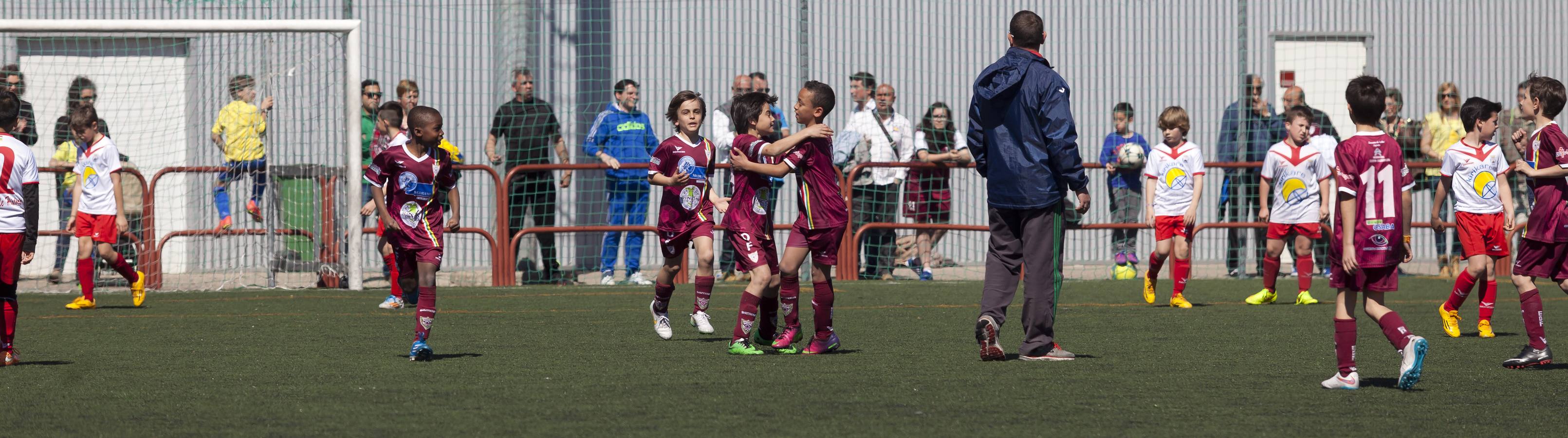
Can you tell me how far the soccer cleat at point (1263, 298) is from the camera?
11461 millimetres

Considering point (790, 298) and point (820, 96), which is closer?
point (820, 96)

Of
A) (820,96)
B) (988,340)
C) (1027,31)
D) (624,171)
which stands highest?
(1027,31)

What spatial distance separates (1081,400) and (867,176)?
906 centimetres

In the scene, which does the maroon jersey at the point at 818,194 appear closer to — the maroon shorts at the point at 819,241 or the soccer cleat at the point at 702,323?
the maroon shorts at the point at 819,241

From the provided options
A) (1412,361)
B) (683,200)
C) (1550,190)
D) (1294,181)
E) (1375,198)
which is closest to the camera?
(1412,361)

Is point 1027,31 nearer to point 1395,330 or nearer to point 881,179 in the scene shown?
point 1395,330

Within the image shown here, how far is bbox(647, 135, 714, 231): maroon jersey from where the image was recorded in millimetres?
8555

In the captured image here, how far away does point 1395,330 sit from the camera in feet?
19.6

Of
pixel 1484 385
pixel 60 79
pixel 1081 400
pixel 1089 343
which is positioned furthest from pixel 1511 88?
pixel 60 79

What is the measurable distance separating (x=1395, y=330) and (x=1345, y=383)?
270 mm

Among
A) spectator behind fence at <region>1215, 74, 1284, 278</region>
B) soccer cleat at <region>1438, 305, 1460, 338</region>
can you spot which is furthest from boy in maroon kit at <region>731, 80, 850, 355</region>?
spectator behind fence at <region>1215, 74, 1284, 278</region>

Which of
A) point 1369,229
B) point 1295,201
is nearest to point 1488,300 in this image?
point 1295,201

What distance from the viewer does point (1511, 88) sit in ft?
54.7

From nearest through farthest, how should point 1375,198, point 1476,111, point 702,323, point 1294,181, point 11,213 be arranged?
point 1375,198
point 11,213
point 1476,111
point 702,323
point 1294,181
